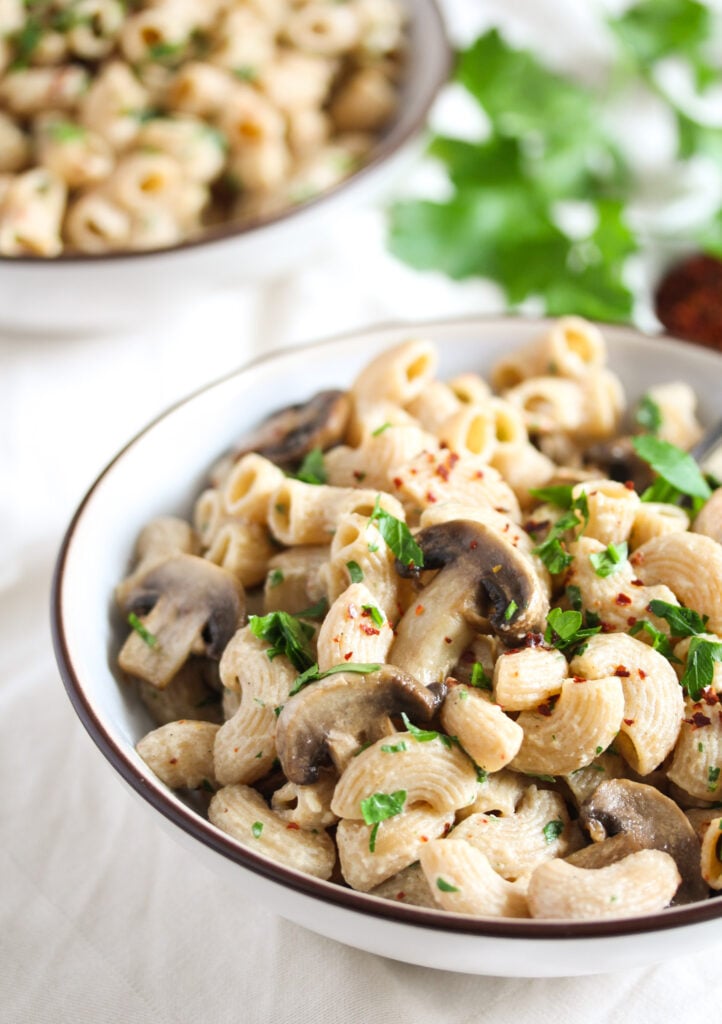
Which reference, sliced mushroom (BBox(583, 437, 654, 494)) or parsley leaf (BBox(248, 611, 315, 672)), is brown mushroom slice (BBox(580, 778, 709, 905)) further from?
sliced mushroom (BBox(583, 437, 654, 494))

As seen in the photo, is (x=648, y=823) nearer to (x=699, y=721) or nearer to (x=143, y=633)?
(x=699, y=721)

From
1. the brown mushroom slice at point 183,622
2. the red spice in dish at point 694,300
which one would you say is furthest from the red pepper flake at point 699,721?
the red spice in dish at point 694,300

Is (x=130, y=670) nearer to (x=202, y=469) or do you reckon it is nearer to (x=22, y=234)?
(x=202, y=469)

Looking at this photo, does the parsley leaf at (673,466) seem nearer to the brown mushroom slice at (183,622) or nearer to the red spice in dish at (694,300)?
the brown mushroom slice at (183,622)

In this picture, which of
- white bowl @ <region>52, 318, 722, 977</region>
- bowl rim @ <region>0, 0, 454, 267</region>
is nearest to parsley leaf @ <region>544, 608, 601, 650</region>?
white bowl @ <region>52, 318, 722, 977</region>

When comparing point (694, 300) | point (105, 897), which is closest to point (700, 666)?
point (105, 897)

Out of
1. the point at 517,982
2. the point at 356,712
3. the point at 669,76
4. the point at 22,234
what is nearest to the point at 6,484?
the point at 22,234
